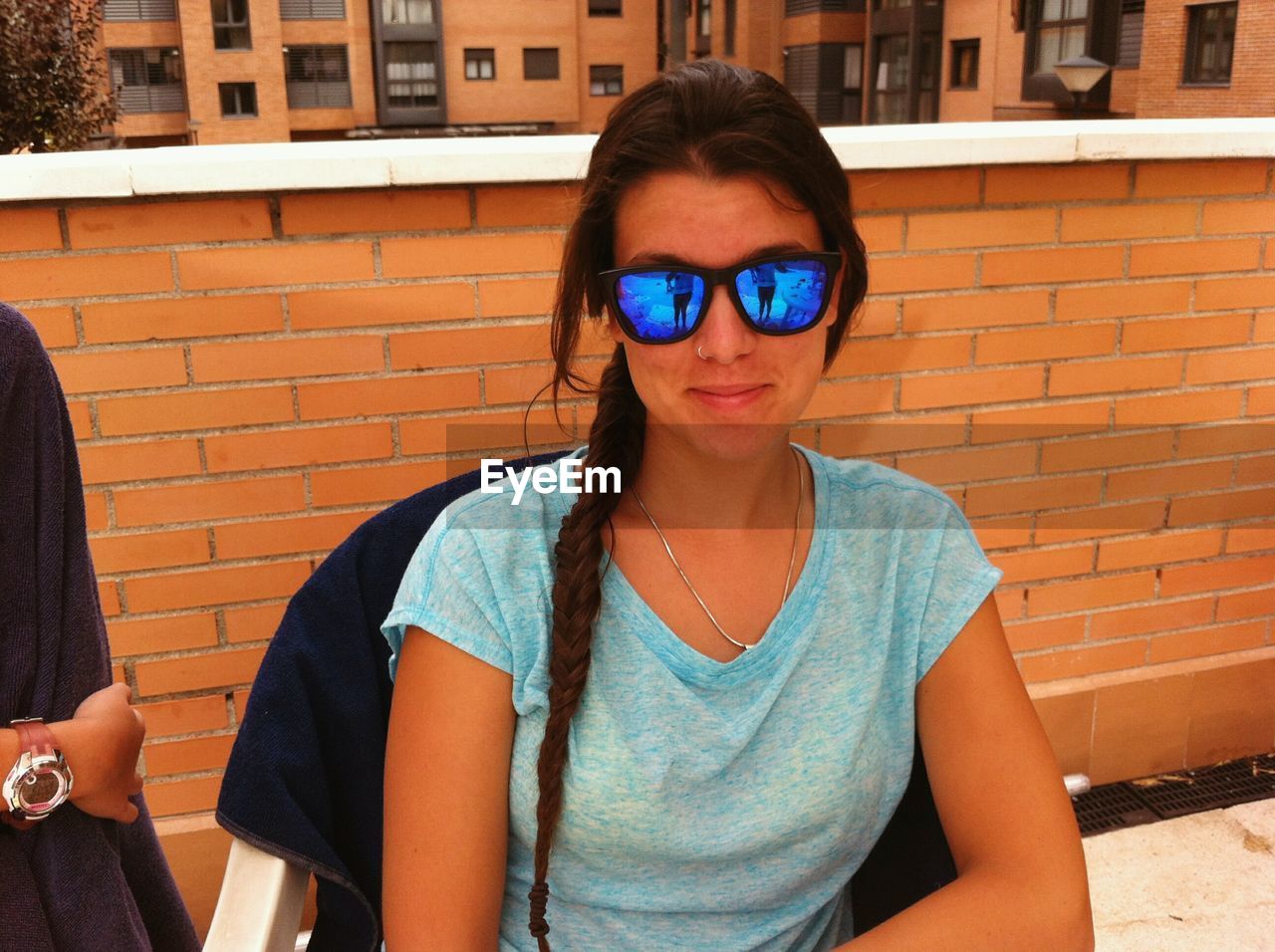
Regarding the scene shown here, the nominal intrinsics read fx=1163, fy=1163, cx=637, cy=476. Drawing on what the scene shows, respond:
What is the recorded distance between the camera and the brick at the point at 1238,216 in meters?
2.82

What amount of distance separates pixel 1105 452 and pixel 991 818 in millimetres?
1740

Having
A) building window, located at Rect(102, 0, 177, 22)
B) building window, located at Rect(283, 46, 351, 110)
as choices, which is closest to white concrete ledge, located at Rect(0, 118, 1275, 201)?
building window, located at Rect(102, 0, 177, 22)

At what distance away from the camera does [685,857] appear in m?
1.36

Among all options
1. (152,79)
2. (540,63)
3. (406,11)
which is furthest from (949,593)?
(406,11)

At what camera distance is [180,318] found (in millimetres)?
2273

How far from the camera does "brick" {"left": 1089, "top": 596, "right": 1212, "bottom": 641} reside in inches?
120

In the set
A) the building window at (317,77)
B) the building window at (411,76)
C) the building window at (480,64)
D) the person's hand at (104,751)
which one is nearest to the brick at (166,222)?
the person's hand at (104,751)

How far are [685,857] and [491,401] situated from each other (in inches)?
51.6

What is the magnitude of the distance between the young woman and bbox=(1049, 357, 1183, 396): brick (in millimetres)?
1478

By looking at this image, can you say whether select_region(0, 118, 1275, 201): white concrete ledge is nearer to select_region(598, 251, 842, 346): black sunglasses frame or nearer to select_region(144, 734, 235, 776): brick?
select_region(598, 251, 842, 346): black sunglasses frame

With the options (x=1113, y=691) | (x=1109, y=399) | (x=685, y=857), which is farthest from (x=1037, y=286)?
(x=685, y=857)

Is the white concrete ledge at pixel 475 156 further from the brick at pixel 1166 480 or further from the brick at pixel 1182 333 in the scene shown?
the brick at pixel 1166 480

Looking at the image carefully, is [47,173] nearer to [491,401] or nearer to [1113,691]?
[491,401]

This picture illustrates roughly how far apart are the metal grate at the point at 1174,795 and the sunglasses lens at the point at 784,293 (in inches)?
83.2
